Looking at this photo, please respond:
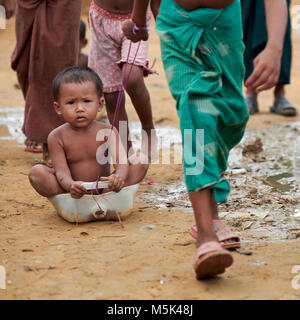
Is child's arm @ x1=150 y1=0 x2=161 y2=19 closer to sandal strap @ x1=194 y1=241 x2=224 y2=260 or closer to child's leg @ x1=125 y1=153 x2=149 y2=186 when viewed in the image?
child's leg @ x1=125 y1=153 x2=149 y2=186

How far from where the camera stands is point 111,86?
14.2 ft

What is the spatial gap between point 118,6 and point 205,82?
165 cm

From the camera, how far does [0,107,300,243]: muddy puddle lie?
3475 mm

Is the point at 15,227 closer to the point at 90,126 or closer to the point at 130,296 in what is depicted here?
the point at 90,126

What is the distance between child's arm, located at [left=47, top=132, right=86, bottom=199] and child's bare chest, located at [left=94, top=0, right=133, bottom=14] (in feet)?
3.50

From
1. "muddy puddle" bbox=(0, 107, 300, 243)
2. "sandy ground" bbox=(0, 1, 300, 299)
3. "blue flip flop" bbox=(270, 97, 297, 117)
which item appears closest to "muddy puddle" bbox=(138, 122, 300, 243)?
"muddy puddle" bbox=(0, 107, 300, 243)

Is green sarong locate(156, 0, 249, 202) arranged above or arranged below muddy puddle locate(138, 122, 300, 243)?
above

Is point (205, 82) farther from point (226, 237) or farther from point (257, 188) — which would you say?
point (257, 188)

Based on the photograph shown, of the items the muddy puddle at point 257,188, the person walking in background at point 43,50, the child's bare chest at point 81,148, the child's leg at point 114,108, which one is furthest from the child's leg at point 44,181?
the person walking in background at point 43,50

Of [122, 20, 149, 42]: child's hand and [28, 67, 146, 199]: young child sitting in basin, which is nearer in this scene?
[122, 20, 149, 42]: child's hand

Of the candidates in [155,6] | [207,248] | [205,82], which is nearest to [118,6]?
[155,6]

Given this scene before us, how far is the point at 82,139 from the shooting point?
3.60m

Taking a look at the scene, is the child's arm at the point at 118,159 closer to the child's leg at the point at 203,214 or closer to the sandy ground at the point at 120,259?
the sandy ground at the point at 120,259

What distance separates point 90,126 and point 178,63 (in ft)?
3.20
